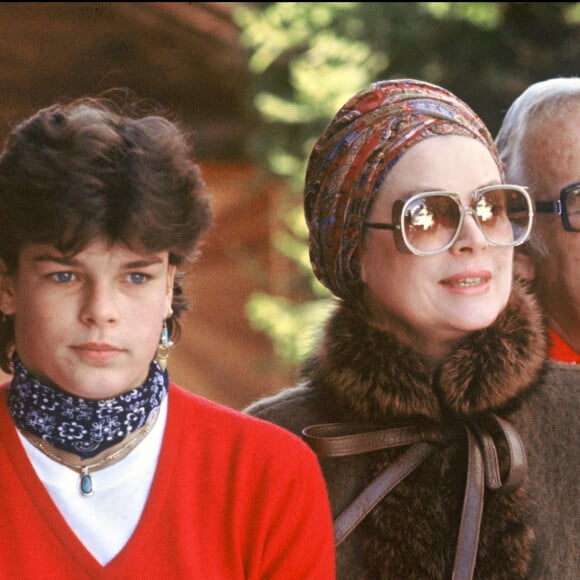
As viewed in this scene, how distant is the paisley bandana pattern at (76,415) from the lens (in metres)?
2.19

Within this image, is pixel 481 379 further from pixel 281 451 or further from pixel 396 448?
pixel 281 451

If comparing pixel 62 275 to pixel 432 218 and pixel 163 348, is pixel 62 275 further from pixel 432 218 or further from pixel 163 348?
pixel 432 218

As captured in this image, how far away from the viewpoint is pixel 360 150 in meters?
2.64

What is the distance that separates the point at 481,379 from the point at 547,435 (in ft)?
0.81

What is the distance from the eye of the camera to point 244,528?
230 cm

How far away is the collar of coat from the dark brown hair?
0.59 m

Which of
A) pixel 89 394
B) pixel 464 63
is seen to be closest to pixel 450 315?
A: pixel 89 394

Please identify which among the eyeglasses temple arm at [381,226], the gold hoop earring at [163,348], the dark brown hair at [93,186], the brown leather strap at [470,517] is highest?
the dark brown hair at [93,186]

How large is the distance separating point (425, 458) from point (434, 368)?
0.22 m

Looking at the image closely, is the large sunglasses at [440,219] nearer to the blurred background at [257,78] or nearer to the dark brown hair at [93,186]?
the dark brown hair at [93,186]

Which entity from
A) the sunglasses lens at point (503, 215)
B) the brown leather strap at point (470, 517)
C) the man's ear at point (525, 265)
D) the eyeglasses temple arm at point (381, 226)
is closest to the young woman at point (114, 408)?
the brown leather strap at point (470, 517)

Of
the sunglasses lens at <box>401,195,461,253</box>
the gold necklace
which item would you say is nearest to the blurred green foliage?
the sunglasses lens at <box>401,195,461,253</box>

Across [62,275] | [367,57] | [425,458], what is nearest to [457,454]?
[425,458]

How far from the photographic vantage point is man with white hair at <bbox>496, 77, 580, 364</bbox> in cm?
305
